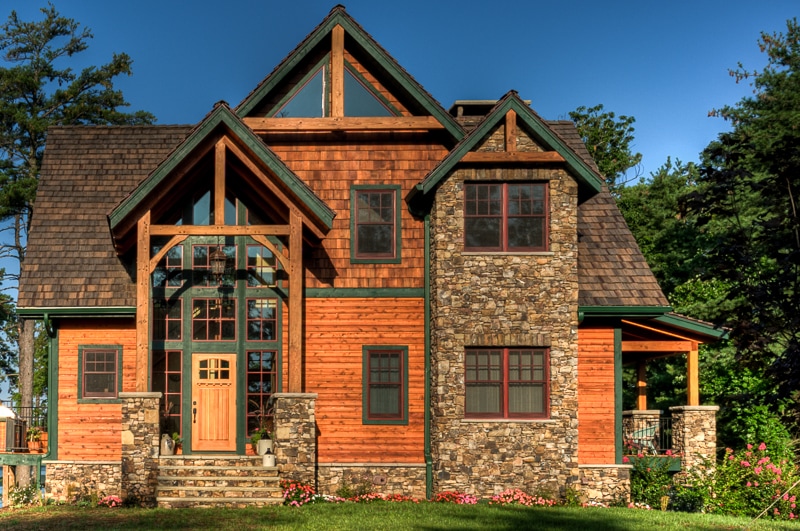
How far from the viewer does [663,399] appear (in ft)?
111

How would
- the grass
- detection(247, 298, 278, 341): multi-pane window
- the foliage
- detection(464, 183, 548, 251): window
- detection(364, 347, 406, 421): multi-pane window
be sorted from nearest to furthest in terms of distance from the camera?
the grass < the foliage < detection(464, 183, 548, 251): window < detection(364, 347, 406, 421): multi-pane window < detection(247, 298, 278, 341): multi-pane window

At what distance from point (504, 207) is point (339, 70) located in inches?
179

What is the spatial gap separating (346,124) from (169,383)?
21.2ft

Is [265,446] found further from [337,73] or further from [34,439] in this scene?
[337,73]

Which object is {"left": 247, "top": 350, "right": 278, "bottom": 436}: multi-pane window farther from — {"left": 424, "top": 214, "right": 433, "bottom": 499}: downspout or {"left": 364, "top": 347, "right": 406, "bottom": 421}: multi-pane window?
{"left": 424, "top": 214, "right": 433, "bottom": 499}: downspout

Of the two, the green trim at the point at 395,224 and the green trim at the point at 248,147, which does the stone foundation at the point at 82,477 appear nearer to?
the green trim at the point at 248,147

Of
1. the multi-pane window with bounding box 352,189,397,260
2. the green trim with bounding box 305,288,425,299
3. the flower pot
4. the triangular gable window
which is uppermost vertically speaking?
the triangular gable window

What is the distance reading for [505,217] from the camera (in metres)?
18.3

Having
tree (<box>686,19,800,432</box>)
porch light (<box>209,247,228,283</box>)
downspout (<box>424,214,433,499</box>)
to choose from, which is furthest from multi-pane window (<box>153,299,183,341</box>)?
tree (<box>686,19,800,432</box>)

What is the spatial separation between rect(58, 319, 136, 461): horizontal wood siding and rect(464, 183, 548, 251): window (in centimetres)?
740

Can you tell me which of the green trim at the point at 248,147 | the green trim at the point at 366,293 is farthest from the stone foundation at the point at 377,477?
the green trim at the point at 248,147

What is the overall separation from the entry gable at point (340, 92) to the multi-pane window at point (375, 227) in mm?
1548

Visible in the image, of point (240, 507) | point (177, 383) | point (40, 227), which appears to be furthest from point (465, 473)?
point (40, 227)

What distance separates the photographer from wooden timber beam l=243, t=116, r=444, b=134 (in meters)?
19.1
